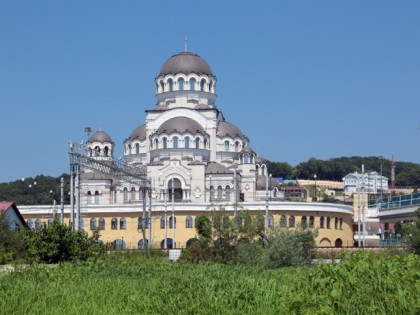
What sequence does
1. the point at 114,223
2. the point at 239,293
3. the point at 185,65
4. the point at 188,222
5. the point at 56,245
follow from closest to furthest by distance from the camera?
1. the point at 239,293
2. the point at 56,245
3. the point at 188,222
4. the point at 114,223
5. the point at 185,65

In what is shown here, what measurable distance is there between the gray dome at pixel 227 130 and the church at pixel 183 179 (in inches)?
4.5

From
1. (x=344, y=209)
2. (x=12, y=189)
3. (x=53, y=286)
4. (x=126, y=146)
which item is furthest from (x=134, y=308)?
(x=12, y=189)

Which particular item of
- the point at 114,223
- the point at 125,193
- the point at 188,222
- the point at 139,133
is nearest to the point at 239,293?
the point at 188,222

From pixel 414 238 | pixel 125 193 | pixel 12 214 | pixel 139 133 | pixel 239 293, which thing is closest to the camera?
pixel 239 293

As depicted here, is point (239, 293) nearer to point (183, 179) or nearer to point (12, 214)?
point (12, 214)

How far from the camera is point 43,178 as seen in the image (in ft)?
454

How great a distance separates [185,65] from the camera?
81438 millimetres

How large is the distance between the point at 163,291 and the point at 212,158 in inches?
2654

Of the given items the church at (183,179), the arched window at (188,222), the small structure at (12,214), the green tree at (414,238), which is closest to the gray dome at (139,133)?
the church at (183,179)

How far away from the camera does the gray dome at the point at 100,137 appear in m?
85.0

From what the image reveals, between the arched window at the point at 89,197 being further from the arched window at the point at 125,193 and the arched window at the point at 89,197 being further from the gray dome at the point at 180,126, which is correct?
the gray dome at the point at 180,126

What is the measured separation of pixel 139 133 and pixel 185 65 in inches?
360

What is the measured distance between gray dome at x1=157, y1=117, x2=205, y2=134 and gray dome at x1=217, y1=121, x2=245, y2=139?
15.5 feet

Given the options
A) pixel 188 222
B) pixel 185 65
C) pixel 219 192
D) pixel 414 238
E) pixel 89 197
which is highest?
pixel 185 65
